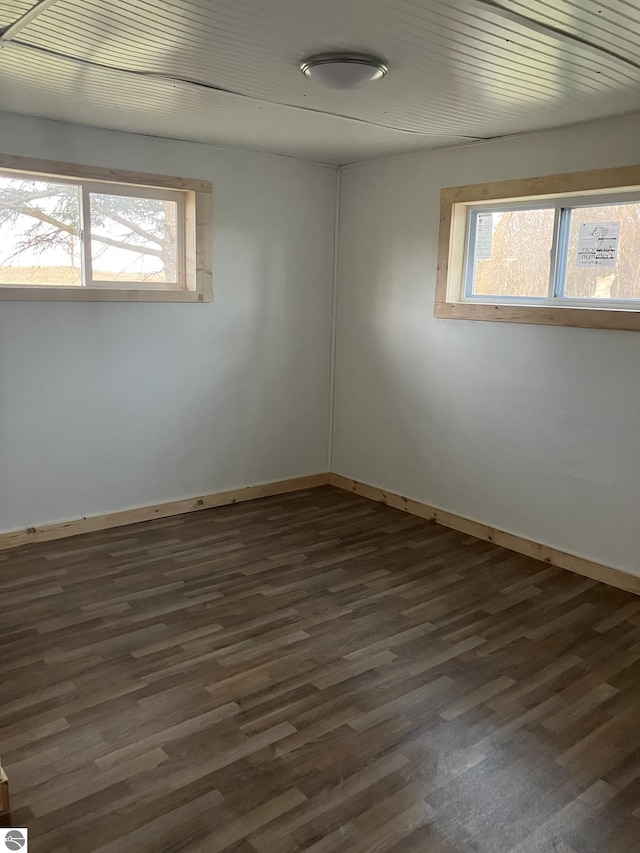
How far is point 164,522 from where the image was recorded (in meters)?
4.74

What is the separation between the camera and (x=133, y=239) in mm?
4500

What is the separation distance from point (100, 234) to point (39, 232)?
1.19 ft

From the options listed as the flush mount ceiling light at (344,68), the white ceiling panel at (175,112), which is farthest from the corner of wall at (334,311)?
the flush mount ceiling light at (344,68)

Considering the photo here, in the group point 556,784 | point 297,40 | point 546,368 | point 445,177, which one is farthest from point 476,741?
point 445,177

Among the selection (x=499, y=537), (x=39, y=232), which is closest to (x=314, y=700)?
(x=499, y=537)

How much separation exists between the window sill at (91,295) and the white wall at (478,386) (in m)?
1.30

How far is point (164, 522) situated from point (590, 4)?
3.70m

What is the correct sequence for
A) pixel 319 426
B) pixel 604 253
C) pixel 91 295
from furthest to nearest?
1. pixel 319 426
2. pixel 91 295
3. pixel 604 253

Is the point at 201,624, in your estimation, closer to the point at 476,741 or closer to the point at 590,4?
the point at 476,741

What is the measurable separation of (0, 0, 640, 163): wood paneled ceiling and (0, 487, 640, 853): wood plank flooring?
2.43 m

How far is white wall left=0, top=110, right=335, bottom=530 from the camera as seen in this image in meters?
4.16

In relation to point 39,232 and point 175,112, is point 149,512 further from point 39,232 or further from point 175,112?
point 175,112

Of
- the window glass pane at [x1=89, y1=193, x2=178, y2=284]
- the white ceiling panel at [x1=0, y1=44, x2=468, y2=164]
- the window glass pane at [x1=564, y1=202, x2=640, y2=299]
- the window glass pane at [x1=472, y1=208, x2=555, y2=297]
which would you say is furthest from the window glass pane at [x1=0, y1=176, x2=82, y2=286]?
the window glass pane at [x1=564, y1=202, x2=640, y2=299]

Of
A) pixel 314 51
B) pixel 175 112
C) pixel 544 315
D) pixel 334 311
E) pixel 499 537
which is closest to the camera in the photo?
pixel 314 51
